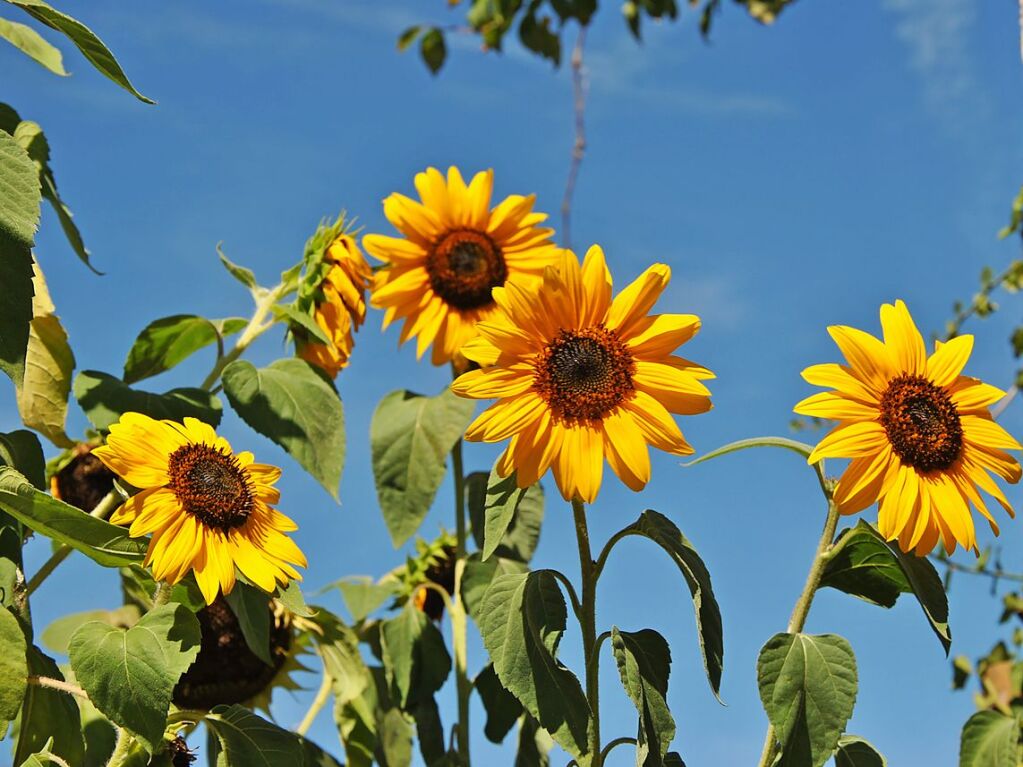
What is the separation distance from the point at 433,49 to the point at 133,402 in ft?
7.07

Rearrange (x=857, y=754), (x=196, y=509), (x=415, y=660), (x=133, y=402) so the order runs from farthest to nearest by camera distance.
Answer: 1. (x=415, y=660)
2. (x=133, y=402)
3. (x=857, y=754)
4. (x=196, y=509)

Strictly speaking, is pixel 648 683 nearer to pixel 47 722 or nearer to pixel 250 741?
pixel 250 741

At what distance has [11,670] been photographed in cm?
103

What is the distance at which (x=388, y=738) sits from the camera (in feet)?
5.14

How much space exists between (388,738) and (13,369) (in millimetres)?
718

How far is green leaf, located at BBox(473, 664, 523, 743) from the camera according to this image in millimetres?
1513

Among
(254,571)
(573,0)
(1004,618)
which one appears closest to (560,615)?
(254,571)

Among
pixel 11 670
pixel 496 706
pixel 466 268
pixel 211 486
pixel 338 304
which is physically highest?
pixel 466 268

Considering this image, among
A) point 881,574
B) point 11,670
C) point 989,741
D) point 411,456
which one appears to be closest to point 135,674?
point 11,670

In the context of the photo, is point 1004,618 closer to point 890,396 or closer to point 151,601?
point 890,396

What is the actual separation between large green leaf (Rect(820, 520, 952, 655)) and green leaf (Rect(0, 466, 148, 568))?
0.62m

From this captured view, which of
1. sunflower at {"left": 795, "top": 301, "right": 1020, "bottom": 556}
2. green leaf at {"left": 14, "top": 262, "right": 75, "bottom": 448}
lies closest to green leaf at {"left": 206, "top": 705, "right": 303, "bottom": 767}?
green leaf at {"left": 14, "top": 262, "right": 75, "bottom": 448}

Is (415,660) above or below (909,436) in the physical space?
below

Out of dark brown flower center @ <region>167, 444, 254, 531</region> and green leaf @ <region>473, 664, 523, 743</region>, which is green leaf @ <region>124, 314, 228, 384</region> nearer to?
dark brown flower center @ <region>167, 444, 254, 531</region>
